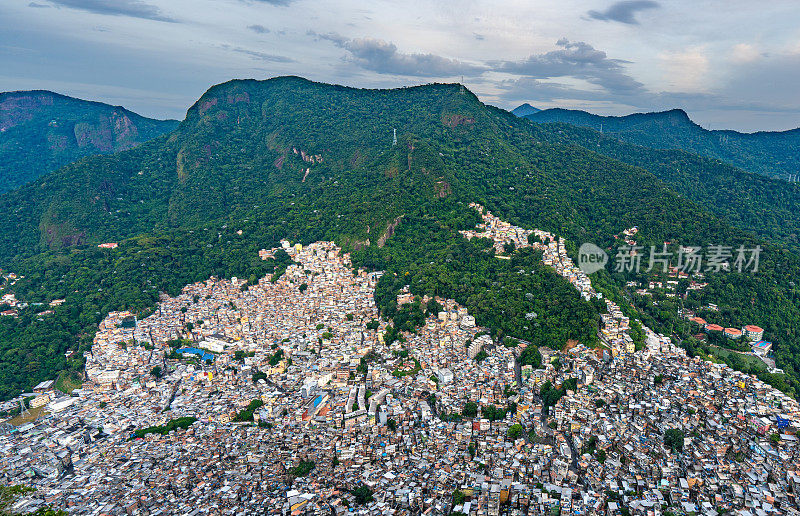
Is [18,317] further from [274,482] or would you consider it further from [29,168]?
[29,168]

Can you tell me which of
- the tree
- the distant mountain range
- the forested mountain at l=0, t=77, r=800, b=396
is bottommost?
the tree

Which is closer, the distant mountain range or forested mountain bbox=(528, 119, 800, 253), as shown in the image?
forested mountain bbox=(528, 119, 800, 253)

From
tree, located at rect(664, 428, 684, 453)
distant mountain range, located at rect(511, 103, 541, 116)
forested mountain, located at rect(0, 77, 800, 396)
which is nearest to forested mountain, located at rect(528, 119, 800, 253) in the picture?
forested mountain, located at rect(0, 77, 800, 396)

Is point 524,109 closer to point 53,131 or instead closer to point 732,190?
point 732,190

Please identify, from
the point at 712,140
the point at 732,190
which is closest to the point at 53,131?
the point at 732,190

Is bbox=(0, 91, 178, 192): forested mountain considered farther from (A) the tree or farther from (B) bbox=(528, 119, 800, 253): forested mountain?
(A) the tree

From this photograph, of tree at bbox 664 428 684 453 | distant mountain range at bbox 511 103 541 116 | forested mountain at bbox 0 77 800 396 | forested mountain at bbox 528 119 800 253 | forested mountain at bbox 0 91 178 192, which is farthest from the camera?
distant mountain range at bbox 511 103 541 116

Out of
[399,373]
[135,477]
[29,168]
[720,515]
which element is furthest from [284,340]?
Result: [29,168]
